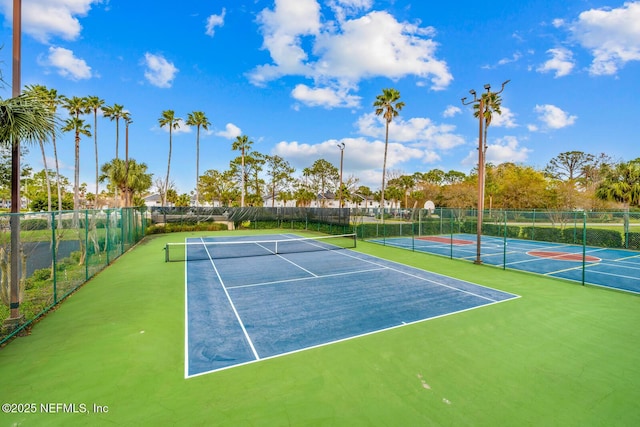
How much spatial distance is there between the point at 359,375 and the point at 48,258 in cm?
803

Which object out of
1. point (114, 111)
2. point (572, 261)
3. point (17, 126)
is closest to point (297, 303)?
point (17, 126)

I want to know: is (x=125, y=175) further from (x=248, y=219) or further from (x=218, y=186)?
(x=218, y=186)

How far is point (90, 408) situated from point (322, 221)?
2332cm

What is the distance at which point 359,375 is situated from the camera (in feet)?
14.4

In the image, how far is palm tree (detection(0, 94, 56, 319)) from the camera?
15.4 feet

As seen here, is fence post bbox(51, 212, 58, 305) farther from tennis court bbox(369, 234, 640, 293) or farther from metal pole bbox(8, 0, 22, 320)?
tennis court bbox(369, 234, 640, 293)

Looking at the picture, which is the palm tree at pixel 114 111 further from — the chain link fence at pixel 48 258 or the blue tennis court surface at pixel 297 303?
the blue tennis court surface at pixel 297 303

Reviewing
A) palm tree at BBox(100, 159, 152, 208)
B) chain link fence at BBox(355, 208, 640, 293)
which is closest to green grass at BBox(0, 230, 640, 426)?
chain link fence at BBox(355, 208, 640, 293)

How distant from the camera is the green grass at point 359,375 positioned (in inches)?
138

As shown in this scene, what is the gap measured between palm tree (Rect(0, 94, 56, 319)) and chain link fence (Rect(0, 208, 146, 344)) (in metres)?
0.28

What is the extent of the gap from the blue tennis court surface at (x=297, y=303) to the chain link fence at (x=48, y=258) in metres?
3.16

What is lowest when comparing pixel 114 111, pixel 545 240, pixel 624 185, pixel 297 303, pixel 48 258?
pixel 297 303

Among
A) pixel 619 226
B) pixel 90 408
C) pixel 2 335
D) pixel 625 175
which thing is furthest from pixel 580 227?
pixel 2 335

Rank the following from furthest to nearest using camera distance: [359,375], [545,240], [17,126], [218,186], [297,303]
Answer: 1. [218,186]
2. [545,240]
3. [297,303]
4. [17,126]
5. [359,375]
